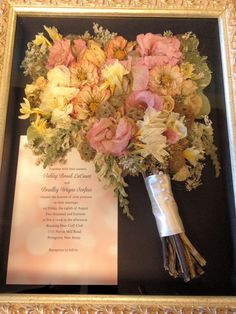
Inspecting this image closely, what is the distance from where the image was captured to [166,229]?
73 centimetres

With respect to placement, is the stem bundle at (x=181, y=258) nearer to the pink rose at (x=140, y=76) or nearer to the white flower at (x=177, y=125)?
the white flower at (x=177, y=125)

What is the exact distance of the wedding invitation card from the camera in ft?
2.38

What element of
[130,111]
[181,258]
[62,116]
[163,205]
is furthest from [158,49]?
[181,258]

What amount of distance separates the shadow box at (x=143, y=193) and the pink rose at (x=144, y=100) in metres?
0.15

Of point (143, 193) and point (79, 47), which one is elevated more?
point (79, 47)

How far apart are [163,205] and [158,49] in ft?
1.34

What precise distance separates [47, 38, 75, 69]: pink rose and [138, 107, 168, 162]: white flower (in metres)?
0.26

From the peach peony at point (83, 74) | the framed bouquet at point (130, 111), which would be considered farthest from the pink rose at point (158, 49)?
the peach peony at point (83, 74)

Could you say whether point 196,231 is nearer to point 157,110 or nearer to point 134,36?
point 157,110

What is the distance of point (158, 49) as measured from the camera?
0.87 metres

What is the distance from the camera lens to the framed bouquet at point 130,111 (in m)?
0.76

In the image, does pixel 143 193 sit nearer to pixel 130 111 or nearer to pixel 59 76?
pixel 130 111

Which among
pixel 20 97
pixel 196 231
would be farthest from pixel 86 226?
pixel 20 97

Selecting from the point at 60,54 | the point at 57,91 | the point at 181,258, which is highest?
the point at 60,54
